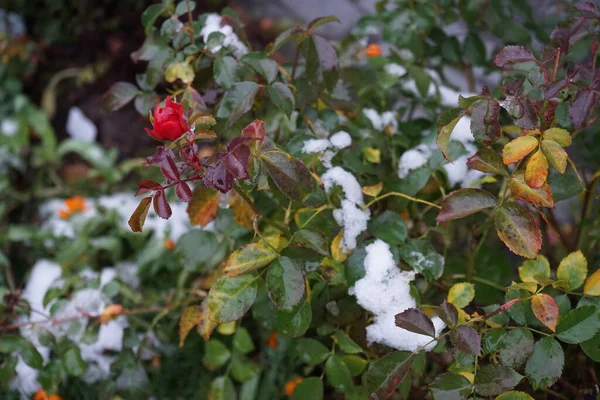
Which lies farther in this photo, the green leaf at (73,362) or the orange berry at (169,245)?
the orange berry at (169,245)

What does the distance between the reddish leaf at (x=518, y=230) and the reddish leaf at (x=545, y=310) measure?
0.21ft

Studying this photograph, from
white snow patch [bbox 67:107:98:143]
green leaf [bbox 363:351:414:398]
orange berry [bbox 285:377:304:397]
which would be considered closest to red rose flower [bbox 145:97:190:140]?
green leaf [bbox 363:351:414:398]

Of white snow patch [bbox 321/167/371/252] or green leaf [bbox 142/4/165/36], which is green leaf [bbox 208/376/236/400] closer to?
white snow patch [bbox 321/167/371/252]

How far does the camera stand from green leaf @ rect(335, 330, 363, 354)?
945 mm

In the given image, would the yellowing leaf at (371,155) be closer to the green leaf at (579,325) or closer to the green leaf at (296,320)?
the green leaf at (296,320)

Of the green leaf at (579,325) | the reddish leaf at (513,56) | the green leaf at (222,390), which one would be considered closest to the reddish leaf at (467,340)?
the green leaf at (579,325)

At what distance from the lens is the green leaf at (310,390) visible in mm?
981

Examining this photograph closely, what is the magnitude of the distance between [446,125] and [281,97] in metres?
0.27

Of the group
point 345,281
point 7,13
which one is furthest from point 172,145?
point 7,13

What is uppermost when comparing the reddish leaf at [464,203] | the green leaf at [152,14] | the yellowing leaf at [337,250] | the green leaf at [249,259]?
the green leaf at [152,14]

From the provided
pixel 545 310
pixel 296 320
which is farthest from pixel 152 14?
pixel 545 310

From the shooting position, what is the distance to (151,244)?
1.65 meters

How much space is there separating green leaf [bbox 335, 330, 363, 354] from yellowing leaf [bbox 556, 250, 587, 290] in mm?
336

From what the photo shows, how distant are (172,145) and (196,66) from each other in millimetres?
276
